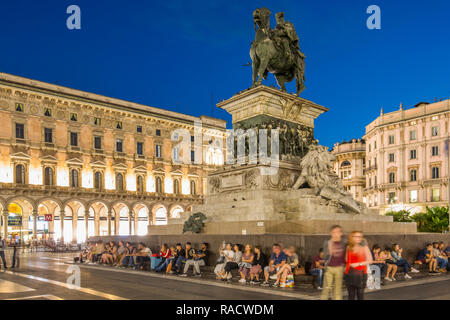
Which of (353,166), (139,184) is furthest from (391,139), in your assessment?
(139,184)

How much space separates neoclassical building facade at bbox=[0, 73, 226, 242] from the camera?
1654 inches

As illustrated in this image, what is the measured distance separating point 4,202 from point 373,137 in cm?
4390

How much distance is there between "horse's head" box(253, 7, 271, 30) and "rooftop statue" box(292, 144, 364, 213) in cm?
454

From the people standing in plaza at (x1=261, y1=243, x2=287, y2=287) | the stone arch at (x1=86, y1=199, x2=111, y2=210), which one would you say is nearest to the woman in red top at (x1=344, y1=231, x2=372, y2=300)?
the people standing in plaza at (x1=261, y1=243, x2=287, y2=287)

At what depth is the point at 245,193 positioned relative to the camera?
42.9 feet

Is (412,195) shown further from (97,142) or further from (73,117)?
(73,117)

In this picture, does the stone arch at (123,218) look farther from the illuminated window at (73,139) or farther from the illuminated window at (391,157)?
the illuminated window at (391,157)

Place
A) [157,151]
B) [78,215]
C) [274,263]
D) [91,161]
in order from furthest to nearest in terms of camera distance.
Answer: [157,151] → [91,161] → [78,215] → [274,263]

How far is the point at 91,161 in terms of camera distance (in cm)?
4756

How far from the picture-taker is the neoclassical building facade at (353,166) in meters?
68.8

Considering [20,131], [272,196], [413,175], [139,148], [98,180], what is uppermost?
[20,131]

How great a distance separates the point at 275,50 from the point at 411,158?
146ft
